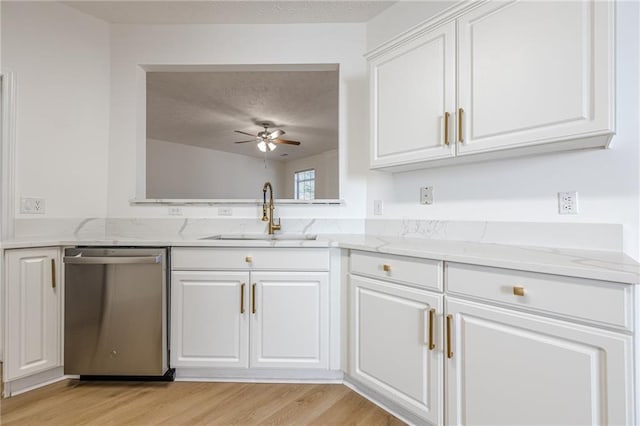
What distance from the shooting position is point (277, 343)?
1.76m

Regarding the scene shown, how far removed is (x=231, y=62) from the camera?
93.1 inches

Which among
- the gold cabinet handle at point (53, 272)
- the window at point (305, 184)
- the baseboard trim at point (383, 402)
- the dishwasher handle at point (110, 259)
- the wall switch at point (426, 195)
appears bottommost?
the baseboard trim at point (383, 402)

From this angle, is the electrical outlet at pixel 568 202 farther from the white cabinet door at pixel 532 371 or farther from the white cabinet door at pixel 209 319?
the white cabinet door at pixel 209 319

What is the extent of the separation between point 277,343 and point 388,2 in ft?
7.77

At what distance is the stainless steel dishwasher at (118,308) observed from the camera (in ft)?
5.70

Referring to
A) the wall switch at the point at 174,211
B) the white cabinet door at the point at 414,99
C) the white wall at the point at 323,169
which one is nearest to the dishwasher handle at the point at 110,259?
the wall switch at the point at 174,211

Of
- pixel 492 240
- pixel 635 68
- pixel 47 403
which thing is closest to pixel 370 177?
pixel 492 240

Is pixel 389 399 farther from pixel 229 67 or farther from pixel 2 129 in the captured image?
pixel 2 129

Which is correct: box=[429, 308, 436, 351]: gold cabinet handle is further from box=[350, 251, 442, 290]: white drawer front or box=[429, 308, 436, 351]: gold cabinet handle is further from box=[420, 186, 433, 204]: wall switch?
box=[420, 186, 433, 204]: wall switch

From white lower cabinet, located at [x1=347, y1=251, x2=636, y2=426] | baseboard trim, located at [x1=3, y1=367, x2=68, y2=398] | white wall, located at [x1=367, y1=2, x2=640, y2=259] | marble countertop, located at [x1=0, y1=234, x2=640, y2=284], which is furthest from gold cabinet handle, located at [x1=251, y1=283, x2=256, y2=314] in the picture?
baseboard trim, located at [x1=3, y1=367, x2=68, y2=398]

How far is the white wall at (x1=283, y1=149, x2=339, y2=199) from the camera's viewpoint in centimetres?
796

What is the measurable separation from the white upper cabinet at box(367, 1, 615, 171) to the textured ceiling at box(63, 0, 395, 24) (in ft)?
1.97

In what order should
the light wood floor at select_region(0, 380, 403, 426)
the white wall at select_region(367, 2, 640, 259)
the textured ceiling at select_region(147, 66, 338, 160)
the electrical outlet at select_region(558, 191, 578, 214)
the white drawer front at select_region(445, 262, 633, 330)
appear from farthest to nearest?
the textured ceiling at select_region(147, 66, 338, 160), the light wood floor at select_region(0, 380, 403, 426), the electrical outlet at select_region(558, 191, 578, 214), the white wall at select_region(367, 2, 640, 259), the white drawer front at select_region(445, 262, 633, 330)

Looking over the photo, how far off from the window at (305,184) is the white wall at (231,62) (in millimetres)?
6150
